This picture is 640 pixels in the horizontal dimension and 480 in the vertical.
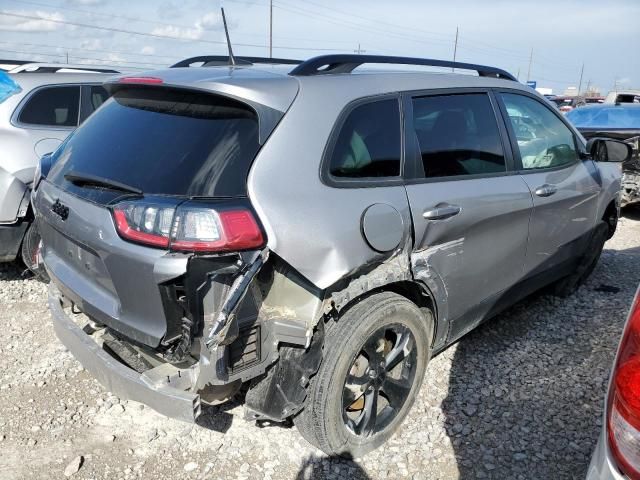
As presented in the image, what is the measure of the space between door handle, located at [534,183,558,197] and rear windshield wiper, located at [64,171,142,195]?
2482mm

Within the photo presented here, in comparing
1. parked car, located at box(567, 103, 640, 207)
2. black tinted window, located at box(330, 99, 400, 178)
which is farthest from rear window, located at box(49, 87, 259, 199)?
parked car, located at box(567, 103, 640, 207)

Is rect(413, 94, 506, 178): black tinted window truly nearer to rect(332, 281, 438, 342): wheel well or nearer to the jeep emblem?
rect(332, 281, 438, 342): wheel well

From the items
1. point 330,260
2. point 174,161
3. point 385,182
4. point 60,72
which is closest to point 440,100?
point 385,182

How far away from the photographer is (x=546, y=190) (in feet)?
11.5

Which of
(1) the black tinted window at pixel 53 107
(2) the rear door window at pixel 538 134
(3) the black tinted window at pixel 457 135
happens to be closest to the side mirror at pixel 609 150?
(2) the rear door window at pixel 538 134

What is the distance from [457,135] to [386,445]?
173 centimetres

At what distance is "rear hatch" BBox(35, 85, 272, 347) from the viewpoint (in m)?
2.00

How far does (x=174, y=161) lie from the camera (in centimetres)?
217

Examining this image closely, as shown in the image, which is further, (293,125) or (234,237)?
(293,125)

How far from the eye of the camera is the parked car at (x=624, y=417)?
135 cm

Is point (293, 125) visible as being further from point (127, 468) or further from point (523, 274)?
point (523, 274)

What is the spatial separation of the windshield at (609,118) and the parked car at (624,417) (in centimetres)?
Result: 736

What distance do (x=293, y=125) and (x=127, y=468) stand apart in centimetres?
185

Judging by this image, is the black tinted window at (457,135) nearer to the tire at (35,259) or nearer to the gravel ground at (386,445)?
the gravel ground at (386,445)
